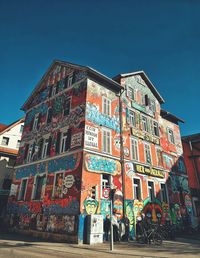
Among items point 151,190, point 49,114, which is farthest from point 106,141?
point 49,114

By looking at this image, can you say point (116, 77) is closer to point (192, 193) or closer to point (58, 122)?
point (58, 122)

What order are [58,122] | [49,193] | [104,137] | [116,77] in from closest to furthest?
[49,193] < [104,137] < [58,122] < [116,77]

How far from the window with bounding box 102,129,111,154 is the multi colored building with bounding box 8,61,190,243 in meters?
0.05

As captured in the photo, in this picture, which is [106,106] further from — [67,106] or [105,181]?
[105,181]

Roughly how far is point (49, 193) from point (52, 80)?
495 inches

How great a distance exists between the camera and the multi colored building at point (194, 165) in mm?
23812

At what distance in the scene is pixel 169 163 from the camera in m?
21.9

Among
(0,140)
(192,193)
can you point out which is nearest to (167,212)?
(192,193)

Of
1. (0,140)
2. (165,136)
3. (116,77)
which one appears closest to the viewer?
(116,77)

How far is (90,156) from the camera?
1440 centimetres

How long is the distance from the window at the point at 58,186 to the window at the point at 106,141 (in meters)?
3.94

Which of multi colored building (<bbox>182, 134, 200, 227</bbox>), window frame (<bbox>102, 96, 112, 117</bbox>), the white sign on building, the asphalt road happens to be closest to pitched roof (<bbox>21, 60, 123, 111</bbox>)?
window frame (<bbox>102, 96, 112, 117</bbox>)

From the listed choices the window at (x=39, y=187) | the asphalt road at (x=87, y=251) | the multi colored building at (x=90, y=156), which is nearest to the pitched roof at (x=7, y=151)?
the multi colored building at (x=90, y=156)

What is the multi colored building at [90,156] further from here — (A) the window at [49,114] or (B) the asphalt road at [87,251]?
(B) the asphalt road at [87,251]
